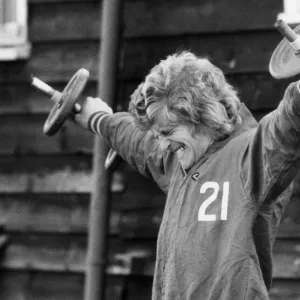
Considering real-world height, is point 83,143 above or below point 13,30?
below

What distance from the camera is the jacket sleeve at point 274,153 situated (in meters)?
1.72

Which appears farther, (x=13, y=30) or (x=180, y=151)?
(x=13, y=30)

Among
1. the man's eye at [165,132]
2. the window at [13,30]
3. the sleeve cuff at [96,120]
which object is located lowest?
the man's eye at [165,132]

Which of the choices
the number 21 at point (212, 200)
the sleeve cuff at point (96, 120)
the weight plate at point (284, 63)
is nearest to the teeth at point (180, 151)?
the number 21 at point (212, 200)

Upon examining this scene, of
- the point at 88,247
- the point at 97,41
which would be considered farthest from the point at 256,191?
the point at 97,41

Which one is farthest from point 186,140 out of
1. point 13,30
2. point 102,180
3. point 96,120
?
point 13,30

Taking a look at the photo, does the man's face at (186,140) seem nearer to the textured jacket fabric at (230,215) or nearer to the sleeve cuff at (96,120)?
the textured jacket fabric at (230,215)

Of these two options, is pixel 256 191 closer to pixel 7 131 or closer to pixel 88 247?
pixel 88 247

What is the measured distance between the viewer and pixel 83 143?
3678 millimetres

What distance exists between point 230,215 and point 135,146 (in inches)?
25.6

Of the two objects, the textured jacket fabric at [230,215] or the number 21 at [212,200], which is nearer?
the textured jacket fabric at [230,215]

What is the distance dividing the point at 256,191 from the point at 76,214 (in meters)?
1.92

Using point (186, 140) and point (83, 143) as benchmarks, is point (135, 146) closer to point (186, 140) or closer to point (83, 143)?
point (186, 140)

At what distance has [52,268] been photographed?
371 cm
